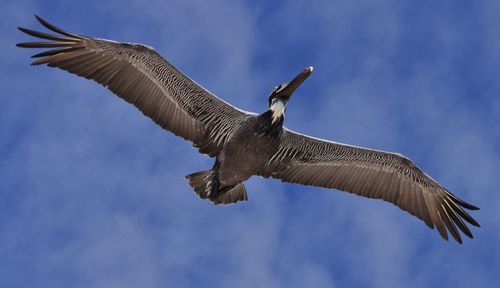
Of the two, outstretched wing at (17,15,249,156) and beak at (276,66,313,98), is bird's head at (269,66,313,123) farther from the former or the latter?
outstretched wing at (17,15,249,156)

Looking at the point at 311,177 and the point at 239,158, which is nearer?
the point at 239,158

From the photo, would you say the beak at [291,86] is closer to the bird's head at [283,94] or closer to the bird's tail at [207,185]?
the bird's head at [283,94]

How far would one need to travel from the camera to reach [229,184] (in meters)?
17.1

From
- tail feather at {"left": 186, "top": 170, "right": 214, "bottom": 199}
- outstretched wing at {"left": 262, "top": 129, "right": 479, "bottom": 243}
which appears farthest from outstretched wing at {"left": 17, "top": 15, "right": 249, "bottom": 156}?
outstretched wing at {"left": 262, "top": 129, "right": 479, "bottom": 243}

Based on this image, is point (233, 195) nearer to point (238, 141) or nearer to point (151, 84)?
point (238, 141)

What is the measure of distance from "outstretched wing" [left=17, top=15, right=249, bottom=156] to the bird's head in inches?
23.1

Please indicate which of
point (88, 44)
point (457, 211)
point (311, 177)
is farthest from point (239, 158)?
point (457, 211)

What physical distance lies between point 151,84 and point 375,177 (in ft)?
15.6

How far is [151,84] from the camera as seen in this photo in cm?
1708

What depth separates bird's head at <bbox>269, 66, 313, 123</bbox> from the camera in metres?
16.9

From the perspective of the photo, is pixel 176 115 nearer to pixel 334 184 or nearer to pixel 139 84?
pixel 139 84

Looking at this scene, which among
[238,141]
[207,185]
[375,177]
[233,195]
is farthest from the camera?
[375,177]

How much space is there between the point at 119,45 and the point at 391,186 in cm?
595

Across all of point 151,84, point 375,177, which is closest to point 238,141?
point 151,84
